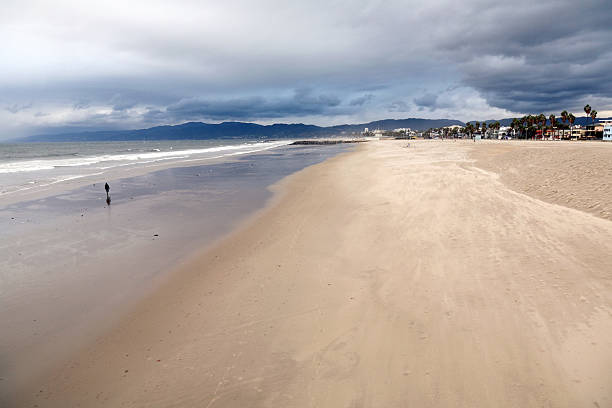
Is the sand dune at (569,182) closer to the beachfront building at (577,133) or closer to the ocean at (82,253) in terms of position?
the ocean at (82,253)

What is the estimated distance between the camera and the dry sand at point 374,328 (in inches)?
171

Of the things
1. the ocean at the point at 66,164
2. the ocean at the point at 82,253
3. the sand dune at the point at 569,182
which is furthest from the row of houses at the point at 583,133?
the ocean at the point at 82,253

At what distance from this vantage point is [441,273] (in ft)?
25.1

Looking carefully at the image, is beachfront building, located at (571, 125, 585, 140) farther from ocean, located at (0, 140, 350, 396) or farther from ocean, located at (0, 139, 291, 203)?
ocean, located at (0, 140, 350, 396)

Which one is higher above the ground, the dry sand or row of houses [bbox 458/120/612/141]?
row of houses [bbox 458/120/612/141]

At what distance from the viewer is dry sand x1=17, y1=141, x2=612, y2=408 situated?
4348mm

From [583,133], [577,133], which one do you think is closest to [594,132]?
[583,133]

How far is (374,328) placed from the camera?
18.6 ft

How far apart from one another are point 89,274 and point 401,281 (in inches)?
319

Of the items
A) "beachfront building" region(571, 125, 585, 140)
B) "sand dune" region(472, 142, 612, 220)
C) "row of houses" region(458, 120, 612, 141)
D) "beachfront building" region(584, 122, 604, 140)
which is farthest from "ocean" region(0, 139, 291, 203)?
"beachfront building" region(571, 125, 585, 140)

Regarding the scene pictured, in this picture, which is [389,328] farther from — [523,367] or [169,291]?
[169,291]

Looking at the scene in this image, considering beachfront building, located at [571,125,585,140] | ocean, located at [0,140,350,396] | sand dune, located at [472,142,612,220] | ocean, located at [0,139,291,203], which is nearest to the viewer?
ocean, located at [0,140,350,396]

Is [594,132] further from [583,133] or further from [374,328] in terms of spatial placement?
[374,328]

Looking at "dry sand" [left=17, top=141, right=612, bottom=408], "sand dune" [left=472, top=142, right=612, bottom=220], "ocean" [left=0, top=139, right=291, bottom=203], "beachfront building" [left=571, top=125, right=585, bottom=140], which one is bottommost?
"dry sand" [left=17, top=141, right=612, bottom=408]
